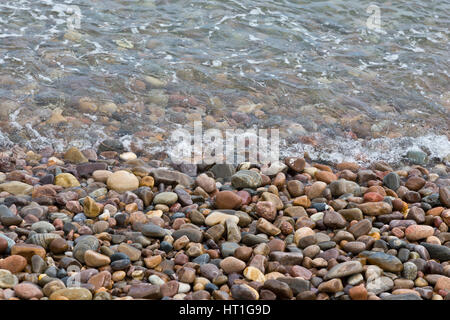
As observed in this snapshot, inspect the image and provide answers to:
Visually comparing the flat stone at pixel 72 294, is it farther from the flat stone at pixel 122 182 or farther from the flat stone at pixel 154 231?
the flat stone at pixel 122 182

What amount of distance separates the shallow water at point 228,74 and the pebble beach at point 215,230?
746 mm

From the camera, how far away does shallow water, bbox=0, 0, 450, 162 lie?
6230 millimetres

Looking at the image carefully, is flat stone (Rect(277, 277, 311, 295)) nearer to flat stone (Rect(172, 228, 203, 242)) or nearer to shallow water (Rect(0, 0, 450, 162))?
flat stone (Rect(172, 228, 203, 242))

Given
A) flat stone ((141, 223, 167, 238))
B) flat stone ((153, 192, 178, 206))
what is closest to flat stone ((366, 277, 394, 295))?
flat stone ((141, 223, 167, 238))

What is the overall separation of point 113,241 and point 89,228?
0.86 ft

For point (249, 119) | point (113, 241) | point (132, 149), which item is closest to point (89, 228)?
point (113, 241)

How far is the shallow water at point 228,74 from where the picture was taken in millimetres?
6230

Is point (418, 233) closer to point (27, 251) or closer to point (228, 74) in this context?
point (27, 251)

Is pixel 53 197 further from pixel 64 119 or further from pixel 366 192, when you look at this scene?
pixel 366 192

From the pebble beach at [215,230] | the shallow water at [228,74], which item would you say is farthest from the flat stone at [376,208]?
the shallow water at [228,74]

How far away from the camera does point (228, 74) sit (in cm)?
762

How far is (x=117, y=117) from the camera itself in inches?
250

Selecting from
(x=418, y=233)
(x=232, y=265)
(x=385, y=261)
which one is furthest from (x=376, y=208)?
(x=232, y=265)

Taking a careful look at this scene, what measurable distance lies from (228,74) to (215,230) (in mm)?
3995
